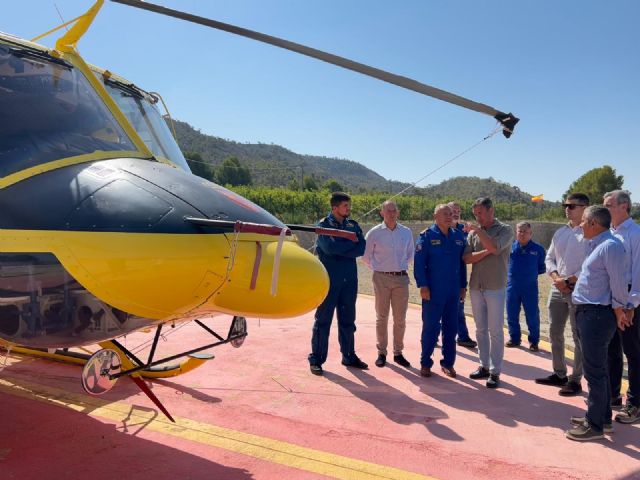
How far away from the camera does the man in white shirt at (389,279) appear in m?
5.83

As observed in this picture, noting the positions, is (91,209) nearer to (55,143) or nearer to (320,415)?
(55,143)

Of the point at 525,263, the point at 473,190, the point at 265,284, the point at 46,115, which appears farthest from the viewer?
the point at 473,190

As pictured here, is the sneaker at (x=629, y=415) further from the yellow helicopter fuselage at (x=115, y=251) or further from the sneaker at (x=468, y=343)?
the yellow helicopter fuselage at (x=115, y=251)

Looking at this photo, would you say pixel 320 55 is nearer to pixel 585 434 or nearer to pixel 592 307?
pixel 592 307

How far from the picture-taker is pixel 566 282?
16.0ft

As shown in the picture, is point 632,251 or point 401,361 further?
point 401,361

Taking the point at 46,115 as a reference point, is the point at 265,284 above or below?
below

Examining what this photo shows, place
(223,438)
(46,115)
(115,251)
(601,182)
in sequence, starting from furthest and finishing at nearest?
(601,182), (223,438), (46,115), (115,251)

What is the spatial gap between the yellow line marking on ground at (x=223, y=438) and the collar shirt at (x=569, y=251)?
9.47 ft

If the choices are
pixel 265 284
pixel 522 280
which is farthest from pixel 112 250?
pixel 522 280

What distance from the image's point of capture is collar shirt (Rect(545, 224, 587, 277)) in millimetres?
4918

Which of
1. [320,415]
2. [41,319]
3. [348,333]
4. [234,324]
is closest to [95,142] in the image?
[41,319]

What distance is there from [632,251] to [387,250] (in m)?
2.53

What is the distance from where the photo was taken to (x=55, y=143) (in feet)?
9.77
